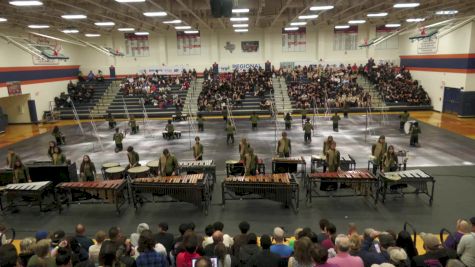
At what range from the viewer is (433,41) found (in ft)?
99.0

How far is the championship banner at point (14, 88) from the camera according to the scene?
26.2m

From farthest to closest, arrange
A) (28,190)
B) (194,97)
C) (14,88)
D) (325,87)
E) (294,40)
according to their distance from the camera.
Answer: (294,40) → (194,97) → (325,87) → (14,88) → (28,190)

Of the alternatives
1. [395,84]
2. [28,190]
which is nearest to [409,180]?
[28,190]

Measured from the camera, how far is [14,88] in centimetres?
2672

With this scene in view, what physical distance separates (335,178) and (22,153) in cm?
1702

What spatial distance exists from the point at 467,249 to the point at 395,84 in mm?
30464

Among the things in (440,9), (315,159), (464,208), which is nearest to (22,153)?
(315,159)

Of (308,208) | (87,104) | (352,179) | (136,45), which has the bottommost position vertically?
(308,208)

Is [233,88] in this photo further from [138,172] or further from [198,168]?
[138,172]

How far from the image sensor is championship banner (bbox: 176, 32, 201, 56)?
123 feet

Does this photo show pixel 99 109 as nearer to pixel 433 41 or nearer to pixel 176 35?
pixel 176 35

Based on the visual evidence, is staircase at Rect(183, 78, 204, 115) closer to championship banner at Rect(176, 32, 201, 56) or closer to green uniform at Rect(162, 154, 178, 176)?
championship banner at Rect(176, 32, 201, 56)

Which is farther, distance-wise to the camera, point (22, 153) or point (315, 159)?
point (22, 153)

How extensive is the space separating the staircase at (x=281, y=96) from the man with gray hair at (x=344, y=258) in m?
26.0
